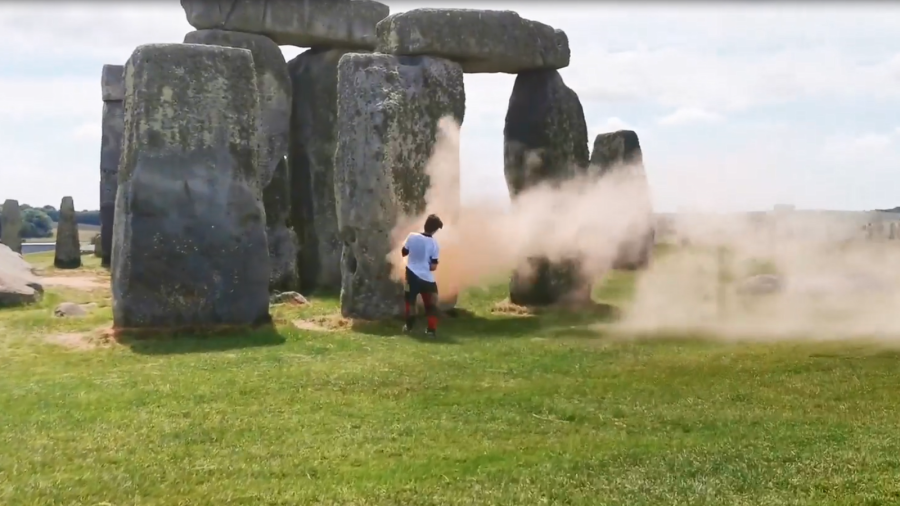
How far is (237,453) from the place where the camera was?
4.96 m

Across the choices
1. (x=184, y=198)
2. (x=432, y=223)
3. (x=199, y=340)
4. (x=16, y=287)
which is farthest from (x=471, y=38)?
(x=16, y=287)

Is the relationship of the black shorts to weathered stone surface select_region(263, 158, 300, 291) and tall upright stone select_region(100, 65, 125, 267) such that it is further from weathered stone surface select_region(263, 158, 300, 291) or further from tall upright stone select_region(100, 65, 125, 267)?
tall upright stone select_region(100, 65, 125, 267)

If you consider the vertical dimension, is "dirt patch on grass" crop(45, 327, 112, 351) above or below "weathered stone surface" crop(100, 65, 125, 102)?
below

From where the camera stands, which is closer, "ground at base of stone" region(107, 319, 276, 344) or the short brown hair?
"ground at base of stone" region(107, 319, 276, 344)

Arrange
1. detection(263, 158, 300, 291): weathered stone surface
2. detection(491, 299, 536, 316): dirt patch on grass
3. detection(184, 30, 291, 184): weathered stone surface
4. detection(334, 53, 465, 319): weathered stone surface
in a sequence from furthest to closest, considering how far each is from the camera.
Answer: detection(184, 30, 291, 184): weathered stone surface
detection(263, 158, 300, 291): weathered stone surface
detection(491, 299, 536, 316): dirt patch on grass
detection(334, 53, 465, 319): weathered stone surface

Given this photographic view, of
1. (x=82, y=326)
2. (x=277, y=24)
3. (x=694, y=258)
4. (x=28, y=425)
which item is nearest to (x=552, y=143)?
(x=694, y=258)

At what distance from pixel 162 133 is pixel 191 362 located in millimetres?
2754

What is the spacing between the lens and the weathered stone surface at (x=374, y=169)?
1041 centimetres

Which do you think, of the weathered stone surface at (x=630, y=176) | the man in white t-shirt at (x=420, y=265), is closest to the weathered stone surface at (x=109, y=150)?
the weathered stone surface at (x=630, y=176)

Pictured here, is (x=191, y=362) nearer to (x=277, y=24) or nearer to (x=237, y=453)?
(x=237, y=453)

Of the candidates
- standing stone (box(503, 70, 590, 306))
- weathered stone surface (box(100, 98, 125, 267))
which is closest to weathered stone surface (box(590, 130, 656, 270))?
standing stone (box(503, 70, 590, 306))

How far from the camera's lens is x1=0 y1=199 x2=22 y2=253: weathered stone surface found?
71.4 feet

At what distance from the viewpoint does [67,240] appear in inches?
773

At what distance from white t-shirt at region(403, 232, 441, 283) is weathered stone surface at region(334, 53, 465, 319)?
85cm
